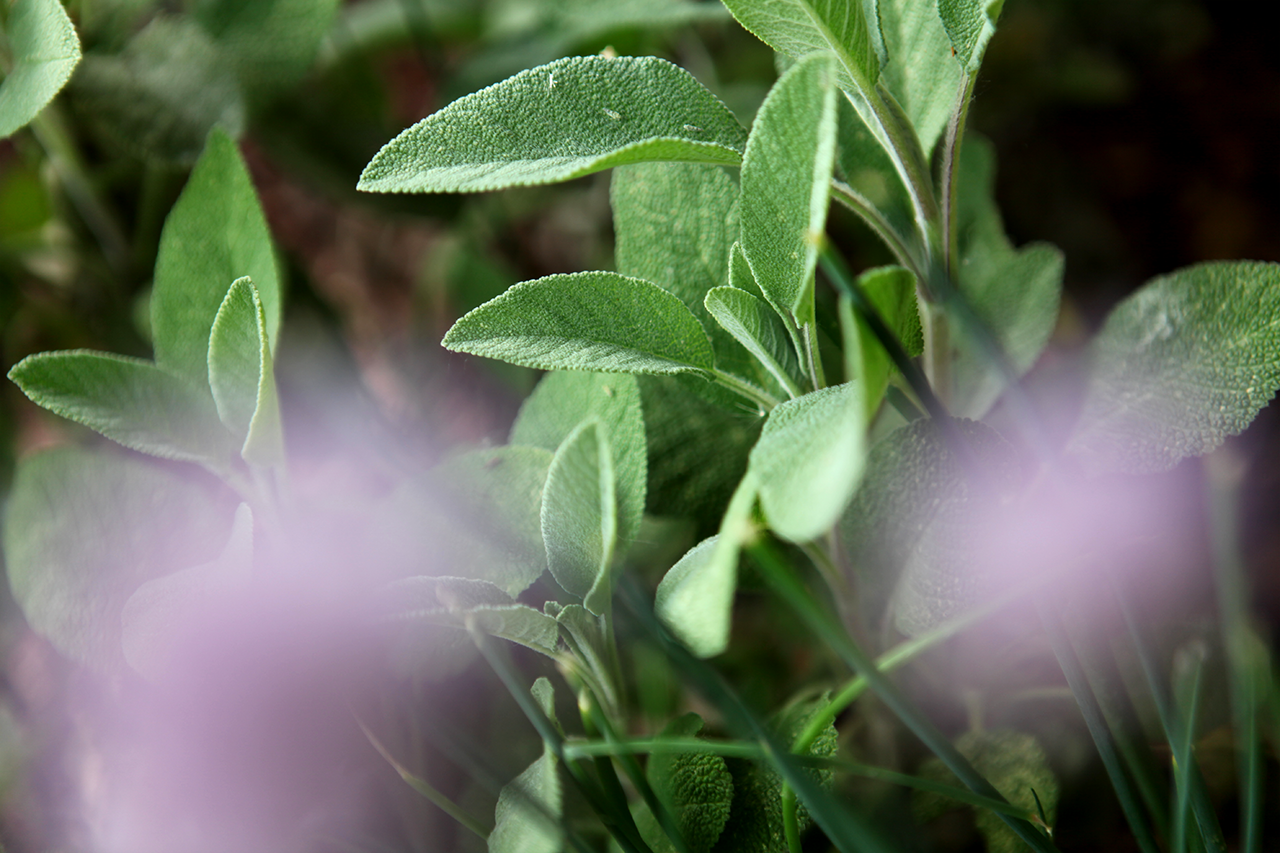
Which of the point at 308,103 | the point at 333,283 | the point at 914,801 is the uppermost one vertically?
the point at 308,103

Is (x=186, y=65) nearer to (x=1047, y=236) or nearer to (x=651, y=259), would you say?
(x=651, y=259)

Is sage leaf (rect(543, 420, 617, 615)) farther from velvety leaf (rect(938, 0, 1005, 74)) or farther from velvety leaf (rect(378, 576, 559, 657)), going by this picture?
velvety leaf (rect(938, 0, 1005, 74))

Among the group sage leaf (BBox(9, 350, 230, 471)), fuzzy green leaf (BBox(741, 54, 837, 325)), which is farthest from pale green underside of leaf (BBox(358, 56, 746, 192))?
sage leaf (BBox(9, 350, 230, 471))

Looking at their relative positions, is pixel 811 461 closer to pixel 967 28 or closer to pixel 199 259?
pixel 967 28

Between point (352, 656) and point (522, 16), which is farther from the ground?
point (522, 16)

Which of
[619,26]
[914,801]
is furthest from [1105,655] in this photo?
[619,26]

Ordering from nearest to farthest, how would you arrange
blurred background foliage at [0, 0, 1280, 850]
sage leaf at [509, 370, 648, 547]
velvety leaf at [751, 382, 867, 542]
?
velvety leaf at [751, 382, 867, 542] → sage leaf at [509, 370, 648, 547] → blurred background foliage at [0, 0, 1280, 850]
